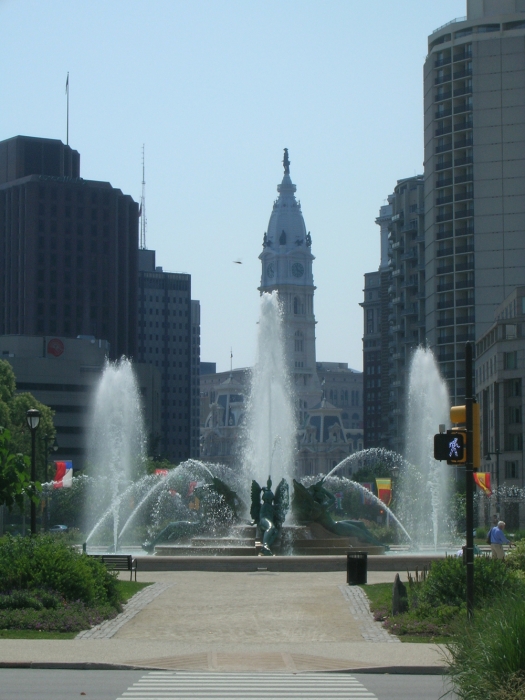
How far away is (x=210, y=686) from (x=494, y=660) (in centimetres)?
483

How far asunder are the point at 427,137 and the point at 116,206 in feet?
270

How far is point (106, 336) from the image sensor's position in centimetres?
19700

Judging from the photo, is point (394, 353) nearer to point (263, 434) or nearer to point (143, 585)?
point (263, 434)

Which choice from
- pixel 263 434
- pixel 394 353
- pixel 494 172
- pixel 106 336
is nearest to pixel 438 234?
pixel 494 172

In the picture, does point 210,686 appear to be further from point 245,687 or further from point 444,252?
point 444,252

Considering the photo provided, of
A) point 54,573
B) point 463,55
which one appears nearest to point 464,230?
point 463,55

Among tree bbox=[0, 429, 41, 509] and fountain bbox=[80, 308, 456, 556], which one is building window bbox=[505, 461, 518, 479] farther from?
tree bbox=[0, 429, 41, 509]

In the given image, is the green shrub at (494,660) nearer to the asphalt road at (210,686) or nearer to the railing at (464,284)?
the asphalt road at (210,686)

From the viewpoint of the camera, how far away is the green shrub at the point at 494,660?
1305 centimetres

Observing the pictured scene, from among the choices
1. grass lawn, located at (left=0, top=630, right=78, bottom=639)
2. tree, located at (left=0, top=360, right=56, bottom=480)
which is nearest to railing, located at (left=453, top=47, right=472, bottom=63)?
tree, located at (left=0, top=360, right=56, bottom=480)

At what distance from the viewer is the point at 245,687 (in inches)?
664

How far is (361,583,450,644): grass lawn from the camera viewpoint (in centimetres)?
2177

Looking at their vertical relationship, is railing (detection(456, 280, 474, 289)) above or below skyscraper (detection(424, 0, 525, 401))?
below

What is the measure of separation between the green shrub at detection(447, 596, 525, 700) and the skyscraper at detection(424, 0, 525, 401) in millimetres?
101108
